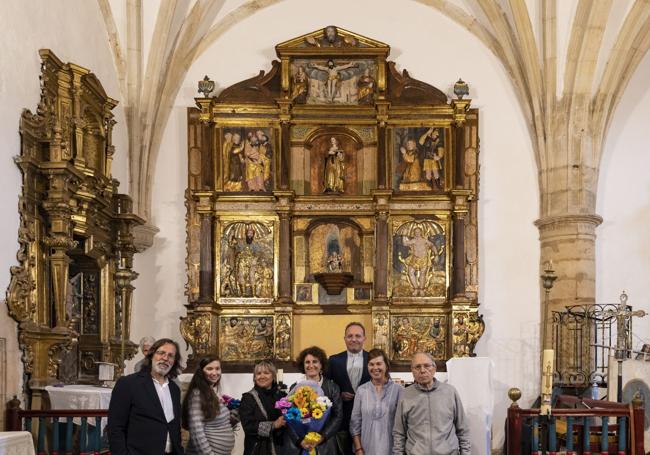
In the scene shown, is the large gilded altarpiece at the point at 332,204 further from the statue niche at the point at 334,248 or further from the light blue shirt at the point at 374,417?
the light blue shirt at the point at 374,417

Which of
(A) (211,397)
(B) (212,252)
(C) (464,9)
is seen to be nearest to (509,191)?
(C) (464,9)

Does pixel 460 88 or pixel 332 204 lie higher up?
pixel 460 88

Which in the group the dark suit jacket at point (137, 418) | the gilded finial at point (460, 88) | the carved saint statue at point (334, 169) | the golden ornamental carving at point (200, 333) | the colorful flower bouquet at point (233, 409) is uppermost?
the gilded finial at point (460, 88)

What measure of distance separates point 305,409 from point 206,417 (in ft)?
2.44

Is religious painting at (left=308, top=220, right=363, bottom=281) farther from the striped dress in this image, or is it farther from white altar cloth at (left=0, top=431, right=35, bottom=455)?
the striped dress

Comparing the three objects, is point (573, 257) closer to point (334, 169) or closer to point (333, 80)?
point (334, 169)

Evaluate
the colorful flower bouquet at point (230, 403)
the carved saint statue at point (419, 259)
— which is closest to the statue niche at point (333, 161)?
the carved saint statue at point (419, 259)

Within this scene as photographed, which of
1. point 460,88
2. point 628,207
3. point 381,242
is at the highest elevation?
point 460,88

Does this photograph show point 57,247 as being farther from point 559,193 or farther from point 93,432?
point 559,193

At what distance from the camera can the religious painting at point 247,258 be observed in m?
15.5

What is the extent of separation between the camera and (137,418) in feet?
21.3

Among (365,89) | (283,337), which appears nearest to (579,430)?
(283,337)

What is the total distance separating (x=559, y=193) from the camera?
15.5 metres

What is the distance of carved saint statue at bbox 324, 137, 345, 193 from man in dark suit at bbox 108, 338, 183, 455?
9137 millimetres
